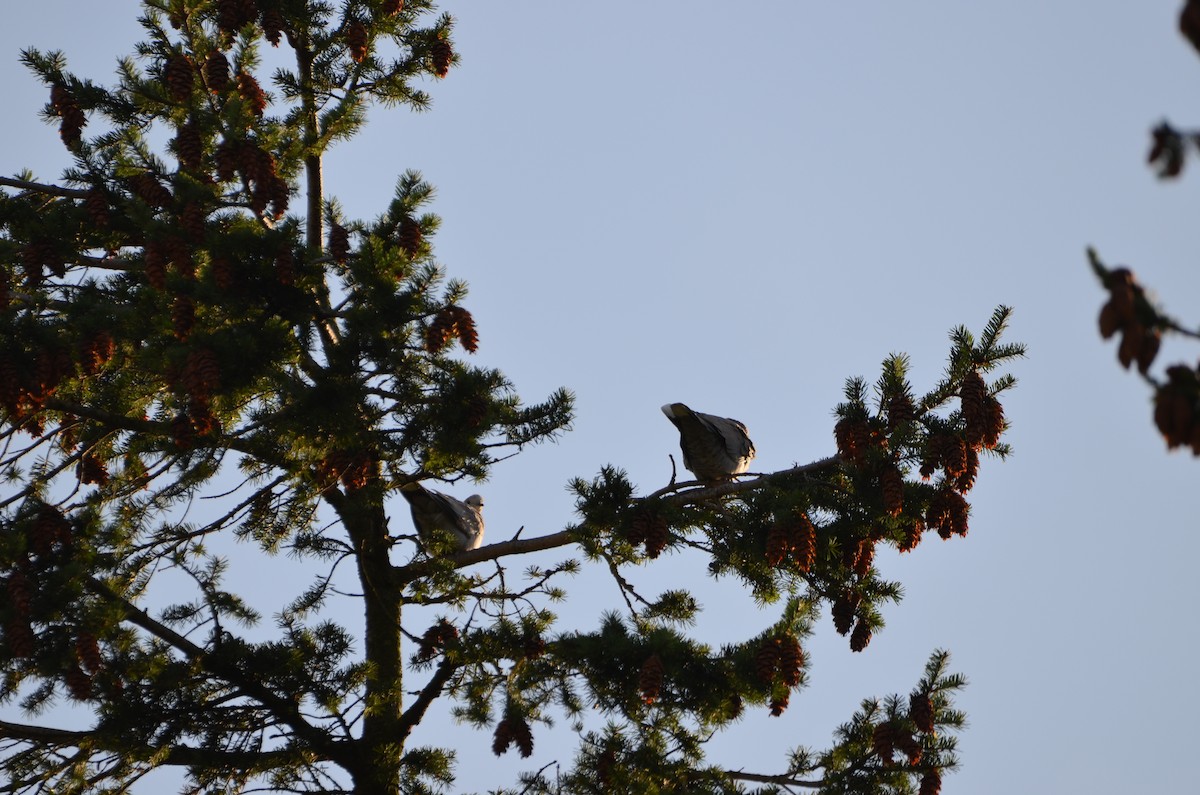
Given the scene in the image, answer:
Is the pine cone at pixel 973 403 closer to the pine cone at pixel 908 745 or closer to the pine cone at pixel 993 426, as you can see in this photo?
the pine cone at pixel 993 426

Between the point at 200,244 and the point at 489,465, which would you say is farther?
the point at 489,465

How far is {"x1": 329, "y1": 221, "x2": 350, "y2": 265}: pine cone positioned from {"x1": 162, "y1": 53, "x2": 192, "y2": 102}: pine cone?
102cm

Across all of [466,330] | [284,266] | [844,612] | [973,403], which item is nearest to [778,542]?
[844,612]

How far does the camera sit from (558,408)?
5945mm

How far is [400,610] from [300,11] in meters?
3.41

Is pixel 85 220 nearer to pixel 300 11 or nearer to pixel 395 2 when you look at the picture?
pixel 300 11

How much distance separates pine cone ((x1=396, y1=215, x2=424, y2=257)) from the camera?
240 inches

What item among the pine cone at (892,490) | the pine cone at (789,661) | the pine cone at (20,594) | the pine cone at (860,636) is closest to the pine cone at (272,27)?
the pine cone at (20,594)

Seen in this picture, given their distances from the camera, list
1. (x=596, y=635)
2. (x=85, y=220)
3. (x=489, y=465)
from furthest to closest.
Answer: (x=85, y=220), (x=489, y=465), (x=596, y=635)

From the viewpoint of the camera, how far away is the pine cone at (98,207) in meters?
6.32

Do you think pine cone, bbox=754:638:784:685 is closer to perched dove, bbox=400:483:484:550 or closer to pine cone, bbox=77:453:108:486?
pine cone, bbox=77:453:108:486

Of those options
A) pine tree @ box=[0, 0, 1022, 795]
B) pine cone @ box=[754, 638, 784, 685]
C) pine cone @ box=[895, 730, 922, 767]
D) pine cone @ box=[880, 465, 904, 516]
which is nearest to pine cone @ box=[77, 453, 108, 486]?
pine tree @ box=[0, 0, 1022, 795]

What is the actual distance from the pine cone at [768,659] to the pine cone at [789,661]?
0.01 meters

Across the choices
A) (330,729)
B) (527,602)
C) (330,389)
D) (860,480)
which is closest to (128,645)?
(330,729)
